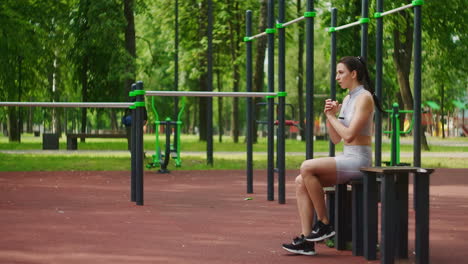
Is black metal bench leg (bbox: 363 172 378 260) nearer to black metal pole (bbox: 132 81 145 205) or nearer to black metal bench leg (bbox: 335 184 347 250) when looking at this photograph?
black metal bench leg (bbox: 335 184 347 250)

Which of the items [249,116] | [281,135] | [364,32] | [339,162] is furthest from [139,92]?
[339,162]

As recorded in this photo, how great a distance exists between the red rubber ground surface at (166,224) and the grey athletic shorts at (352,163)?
59 cm

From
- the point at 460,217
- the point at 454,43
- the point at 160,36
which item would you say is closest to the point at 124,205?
the point at 460,217

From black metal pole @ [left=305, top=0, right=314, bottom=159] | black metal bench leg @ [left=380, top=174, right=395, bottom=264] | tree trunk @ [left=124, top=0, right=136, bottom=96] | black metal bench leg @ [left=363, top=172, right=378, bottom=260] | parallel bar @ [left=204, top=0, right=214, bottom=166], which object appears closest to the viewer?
black metal bench leg @ [left=380, top=174, right=395, bottom=264]

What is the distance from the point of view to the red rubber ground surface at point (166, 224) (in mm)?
5758

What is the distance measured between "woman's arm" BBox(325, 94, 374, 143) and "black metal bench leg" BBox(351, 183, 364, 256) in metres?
0.37

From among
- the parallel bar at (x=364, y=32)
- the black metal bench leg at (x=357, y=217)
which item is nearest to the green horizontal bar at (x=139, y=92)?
the parallel bar at (x=364, y=32)

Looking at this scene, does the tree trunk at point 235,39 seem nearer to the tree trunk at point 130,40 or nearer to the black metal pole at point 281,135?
the tree trunk at point 130,40

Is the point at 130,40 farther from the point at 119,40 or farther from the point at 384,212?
the point at 384,212

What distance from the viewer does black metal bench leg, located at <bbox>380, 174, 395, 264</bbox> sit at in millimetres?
5164

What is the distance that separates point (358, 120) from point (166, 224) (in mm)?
2566

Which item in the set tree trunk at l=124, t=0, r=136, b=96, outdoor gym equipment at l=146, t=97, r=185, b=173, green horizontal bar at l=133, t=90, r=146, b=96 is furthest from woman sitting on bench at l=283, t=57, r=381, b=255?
tree trunk at l=124, t=0, r=136, b=96

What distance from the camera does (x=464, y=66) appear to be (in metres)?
30.5

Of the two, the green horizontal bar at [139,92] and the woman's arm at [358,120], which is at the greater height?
the green horizontal bar at [139,92]
